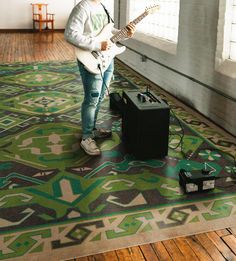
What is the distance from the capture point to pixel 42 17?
42.9 feet

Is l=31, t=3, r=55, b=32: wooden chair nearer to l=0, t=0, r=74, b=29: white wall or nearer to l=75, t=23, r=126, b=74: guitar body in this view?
l=0, t=0, r=74, b=29: white wall

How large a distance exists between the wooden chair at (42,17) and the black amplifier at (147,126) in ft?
33.9

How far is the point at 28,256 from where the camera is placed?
6.59ft

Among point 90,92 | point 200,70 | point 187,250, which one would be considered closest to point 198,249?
point 187,250

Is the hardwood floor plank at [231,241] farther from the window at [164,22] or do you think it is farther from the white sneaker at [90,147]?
the window at [164,22]

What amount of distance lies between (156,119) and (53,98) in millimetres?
2400

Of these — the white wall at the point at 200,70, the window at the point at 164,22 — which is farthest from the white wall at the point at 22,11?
the white wall at the point at 200,70

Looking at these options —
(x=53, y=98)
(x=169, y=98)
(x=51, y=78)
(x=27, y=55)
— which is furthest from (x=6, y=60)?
(x=169, y=98)

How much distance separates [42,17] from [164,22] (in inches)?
328

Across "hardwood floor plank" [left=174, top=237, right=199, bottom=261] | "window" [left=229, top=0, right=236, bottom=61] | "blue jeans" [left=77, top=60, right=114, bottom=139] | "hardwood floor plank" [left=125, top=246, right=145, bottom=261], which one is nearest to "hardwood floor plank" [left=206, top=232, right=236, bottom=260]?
"hardwood floor plank" [left=174, top=237, right=199, bottom=261]

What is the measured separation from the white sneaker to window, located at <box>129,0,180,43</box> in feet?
9.25

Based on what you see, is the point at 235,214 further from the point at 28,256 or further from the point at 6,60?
the point at 6,60

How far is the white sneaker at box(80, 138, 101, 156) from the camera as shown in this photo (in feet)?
10.7

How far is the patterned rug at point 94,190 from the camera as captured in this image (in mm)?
2178
